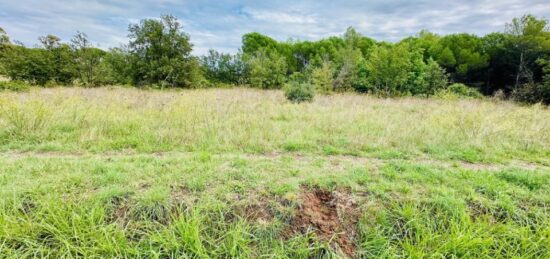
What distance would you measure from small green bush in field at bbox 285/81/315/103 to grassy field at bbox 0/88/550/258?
6.18 meters

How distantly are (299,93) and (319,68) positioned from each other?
25.9 feet

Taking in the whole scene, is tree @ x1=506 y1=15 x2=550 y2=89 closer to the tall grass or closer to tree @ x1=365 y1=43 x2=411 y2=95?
tree @ x1=365 y1=43 x2=411 y2=95

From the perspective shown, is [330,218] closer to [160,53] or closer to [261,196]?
[261,196]

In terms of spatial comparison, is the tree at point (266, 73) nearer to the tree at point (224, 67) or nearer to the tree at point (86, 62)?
the tree at point (224, 67)

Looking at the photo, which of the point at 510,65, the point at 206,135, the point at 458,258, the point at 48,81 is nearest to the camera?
the point at 458,258

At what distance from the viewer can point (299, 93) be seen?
34.9ft

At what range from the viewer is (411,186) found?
115 inches

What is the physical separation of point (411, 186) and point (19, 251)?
3.67m

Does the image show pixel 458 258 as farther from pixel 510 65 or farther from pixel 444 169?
pixel 510 65

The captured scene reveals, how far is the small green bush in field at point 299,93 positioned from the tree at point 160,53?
22.3 ft

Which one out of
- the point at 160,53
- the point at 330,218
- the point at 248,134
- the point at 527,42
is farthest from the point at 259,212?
the point at 527,42

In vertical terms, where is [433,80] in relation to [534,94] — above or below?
above

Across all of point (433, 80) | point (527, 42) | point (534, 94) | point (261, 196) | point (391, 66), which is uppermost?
point (527, 42)

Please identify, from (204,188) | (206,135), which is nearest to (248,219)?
(204,188)
